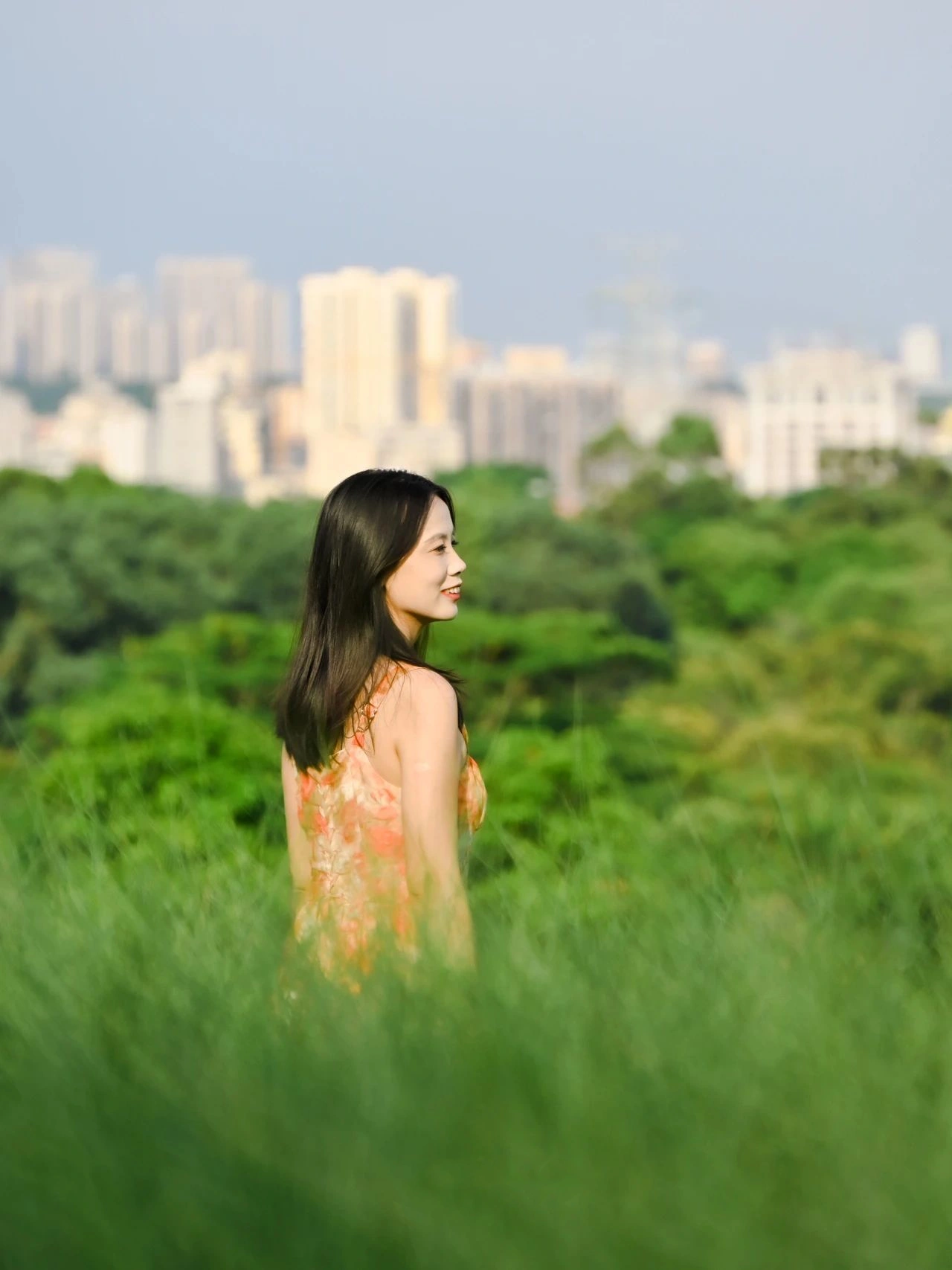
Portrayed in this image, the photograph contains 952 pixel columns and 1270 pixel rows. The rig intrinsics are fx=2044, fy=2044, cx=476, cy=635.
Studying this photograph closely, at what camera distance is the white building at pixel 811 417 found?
11162 centimetres

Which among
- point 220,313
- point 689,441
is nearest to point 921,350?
point 220,313

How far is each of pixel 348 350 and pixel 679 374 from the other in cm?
2136

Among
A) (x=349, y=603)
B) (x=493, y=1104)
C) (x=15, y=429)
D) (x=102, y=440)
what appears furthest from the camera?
(x=15, y=429)

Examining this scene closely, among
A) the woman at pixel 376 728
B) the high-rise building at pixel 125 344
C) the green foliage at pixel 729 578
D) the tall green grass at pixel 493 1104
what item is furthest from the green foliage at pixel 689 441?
the high-rise building at pixel 125 344

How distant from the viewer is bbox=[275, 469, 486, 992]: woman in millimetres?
1863

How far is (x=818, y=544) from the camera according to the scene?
1721 inches

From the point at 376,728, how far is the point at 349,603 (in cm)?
15

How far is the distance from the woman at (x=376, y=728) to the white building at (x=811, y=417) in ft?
355

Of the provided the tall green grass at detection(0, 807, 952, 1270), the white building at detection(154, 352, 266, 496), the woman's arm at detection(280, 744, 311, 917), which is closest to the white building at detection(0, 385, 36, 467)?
the white building at detection(154, 352, 266, 496)

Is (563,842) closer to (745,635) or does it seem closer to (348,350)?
(745,635)

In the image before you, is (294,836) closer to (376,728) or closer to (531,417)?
(376,728)

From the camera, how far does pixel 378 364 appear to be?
113375 millimetres

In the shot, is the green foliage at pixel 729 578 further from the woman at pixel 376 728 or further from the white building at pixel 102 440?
the white building at pixel 102 440

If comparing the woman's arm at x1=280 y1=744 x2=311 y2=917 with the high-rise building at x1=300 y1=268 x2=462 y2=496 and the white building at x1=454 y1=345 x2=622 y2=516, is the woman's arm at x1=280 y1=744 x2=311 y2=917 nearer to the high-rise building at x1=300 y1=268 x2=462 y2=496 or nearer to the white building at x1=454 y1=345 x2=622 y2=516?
the high-rise building at x1=300 y1=268 x2=462 y2=496
